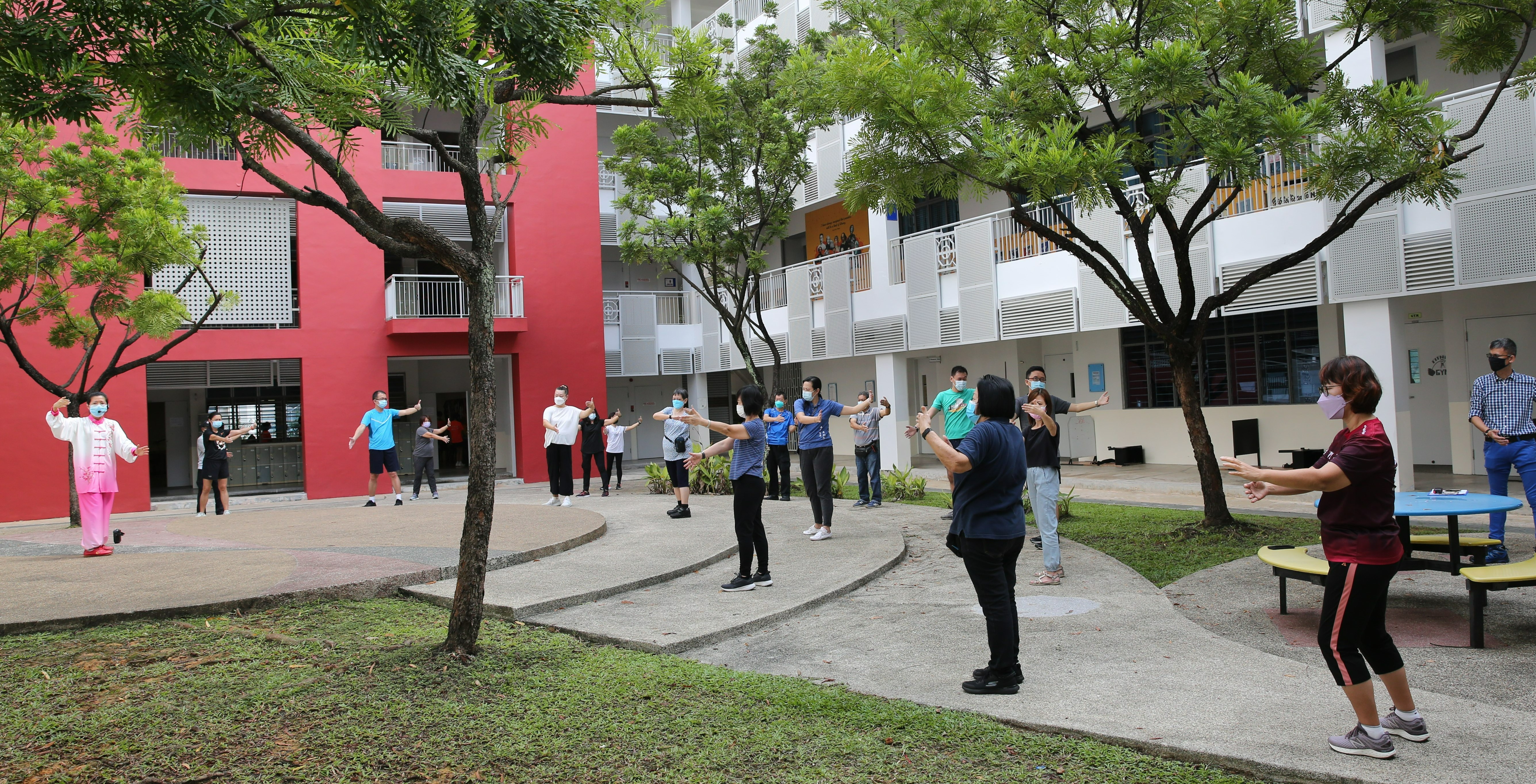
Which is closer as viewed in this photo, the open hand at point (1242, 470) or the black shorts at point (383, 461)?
the open hand at point (1242, 470)

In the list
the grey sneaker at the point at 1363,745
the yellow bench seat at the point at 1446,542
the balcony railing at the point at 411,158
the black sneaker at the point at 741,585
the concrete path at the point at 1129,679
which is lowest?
the concrete path at the point at 1129,679

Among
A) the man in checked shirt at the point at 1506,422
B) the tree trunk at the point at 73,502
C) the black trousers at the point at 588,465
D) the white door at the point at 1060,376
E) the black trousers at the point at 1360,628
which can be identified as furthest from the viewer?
the white door at the point at 1060,376

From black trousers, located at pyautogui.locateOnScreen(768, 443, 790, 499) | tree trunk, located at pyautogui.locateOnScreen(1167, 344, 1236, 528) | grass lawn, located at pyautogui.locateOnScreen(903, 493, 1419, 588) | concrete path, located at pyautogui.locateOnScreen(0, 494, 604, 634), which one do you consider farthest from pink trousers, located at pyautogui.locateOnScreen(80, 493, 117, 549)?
tree trunk, located at pyautogui.locateOnScreen(1167, 344, 1236, 528)

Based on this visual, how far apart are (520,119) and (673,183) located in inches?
459

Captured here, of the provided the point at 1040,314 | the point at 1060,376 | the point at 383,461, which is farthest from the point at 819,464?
the point at 1060,376

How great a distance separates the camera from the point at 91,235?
14.1m

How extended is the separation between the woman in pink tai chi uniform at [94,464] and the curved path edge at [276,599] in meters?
3.61

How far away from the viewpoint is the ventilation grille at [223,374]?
20.3 metres

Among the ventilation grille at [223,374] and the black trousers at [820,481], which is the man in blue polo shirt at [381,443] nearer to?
the ventilation grille at [223,374]

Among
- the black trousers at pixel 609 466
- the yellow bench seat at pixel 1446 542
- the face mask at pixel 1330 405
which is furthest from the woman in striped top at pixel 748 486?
the black trousers at pixel 609 466

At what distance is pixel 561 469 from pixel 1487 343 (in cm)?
1392

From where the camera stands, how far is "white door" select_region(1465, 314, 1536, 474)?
13.8 m

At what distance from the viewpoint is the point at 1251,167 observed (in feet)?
27.3

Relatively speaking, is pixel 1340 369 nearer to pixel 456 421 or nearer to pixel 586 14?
pixel 586 14
